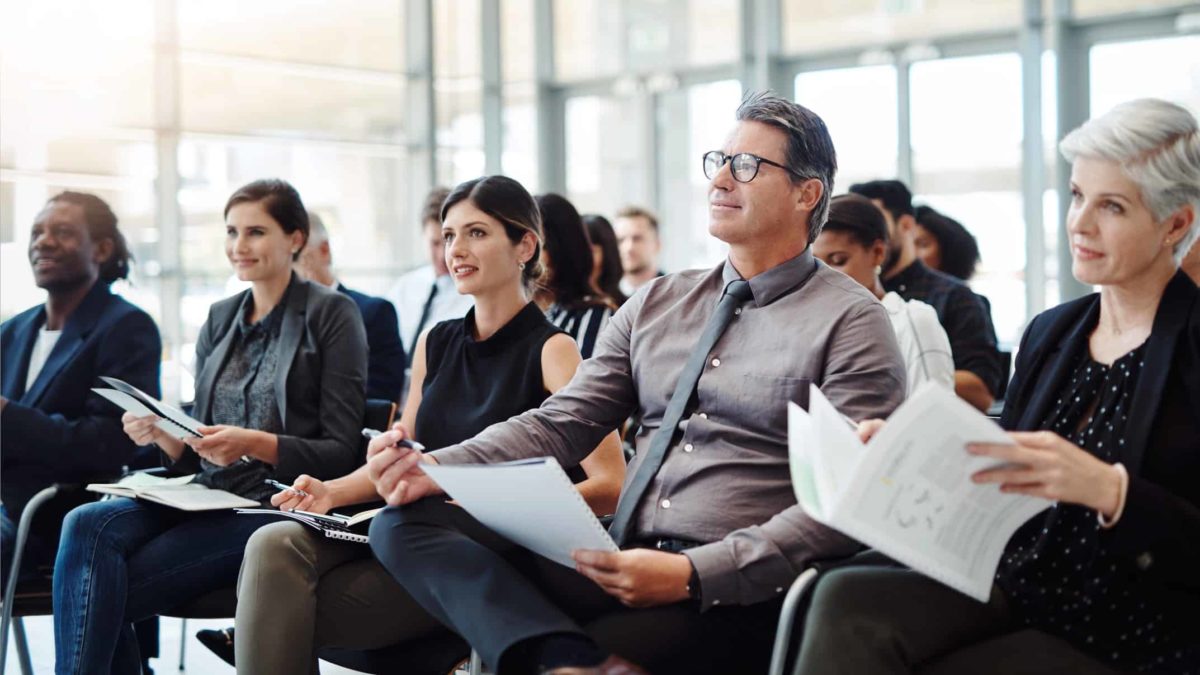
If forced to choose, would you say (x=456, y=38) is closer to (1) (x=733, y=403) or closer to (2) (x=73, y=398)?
(2) (x=73, y=398)

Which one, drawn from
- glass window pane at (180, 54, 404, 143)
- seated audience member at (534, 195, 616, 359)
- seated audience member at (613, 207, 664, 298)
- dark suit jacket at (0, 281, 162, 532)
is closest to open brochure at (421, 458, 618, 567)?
dark suit jacket at (0, 281, 162, 532)

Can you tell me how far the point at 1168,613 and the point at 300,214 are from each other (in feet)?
7.75

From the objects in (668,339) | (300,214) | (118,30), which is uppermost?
(118,30)

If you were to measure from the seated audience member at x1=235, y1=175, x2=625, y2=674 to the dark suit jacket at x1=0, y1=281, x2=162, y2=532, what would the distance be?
819 mm

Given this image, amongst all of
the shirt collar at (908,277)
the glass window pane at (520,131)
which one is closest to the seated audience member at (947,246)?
the shirt collar at (908,277)

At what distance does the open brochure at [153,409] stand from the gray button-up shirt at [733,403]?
0.78m

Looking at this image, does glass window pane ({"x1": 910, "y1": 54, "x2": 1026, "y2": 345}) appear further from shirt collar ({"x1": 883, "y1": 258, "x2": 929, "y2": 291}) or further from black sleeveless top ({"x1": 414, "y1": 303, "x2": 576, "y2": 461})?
black sleeveless top ({"x1": 414, "y1": 303, "x2": 576, "y2": 461})

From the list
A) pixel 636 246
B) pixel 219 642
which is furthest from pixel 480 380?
pixel 636 246

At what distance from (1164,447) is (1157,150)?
16.5 inches

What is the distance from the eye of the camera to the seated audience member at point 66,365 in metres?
3.07

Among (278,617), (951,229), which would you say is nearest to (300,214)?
(278,617)

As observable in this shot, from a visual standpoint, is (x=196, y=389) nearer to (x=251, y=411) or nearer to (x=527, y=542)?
(x=251, y=411)

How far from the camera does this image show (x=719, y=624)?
193cm

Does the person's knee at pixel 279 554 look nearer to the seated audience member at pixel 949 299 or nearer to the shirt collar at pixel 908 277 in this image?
the seated audience member at pixel 949 299
